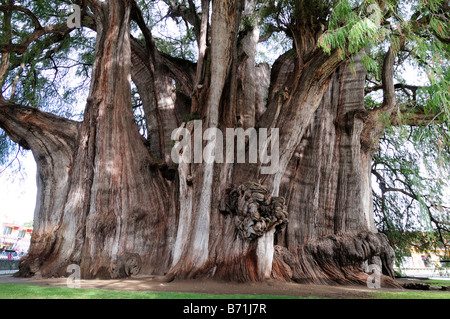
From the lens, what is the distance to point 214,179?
570cm

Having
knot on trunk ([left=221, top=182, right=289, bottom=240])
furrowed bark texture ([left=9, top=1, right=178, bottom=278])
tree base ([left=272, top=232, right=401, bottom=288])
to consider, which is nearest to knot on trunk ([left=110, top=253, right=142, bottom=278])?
furrowed bark texture ([left=9, top=1, right=178, bottom=278])

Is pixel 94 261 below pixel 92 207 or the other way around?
below

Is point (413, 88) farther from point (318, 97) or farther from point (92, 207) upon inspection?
point (92, 207)

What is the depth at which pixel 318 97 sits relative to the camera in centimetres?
594

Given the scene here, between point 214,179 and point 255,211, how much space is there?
1.07 meters

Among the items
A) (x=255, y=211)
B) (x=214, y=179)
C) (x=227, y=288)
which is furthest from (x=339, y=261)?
(x=214, y=179)

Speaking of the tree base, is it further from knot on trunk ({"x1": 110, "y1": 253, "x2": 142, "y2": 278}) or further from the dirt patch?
knot on trunk ({"x1": 110, "y1": 253, "x2": 142, "y2": 278})

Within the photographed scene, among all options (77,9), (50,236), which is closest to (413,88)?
(77,9)

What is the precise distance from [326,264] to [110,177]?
154 inches

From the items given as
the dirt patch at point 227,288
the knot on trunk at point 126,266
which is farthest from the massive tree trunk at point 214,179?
the dirt patch at point 227,288

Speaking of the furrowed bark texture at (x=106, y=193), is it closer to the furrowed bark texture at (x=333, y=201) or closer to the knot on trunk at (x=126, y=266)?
the knot on trunk at (x=126, y=266)

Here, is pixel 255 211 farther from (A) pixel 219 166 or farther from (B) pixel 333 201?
(B) pixel 333 201
